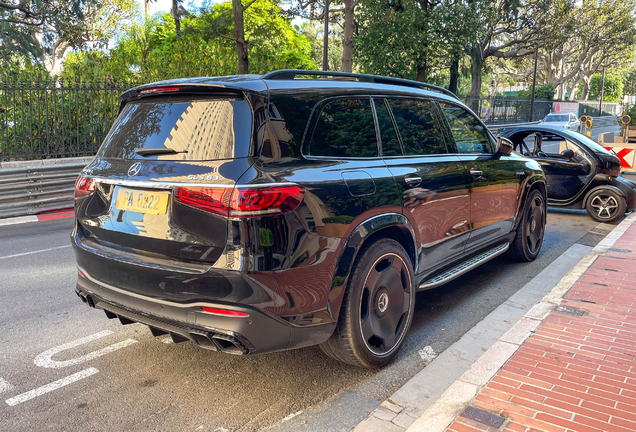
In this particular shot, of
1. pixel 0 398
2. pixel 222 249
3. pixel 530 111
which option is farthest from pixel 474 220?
pixel 530 111

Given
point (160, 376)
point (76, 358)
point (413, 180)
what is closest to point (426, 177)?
point (413, 180)

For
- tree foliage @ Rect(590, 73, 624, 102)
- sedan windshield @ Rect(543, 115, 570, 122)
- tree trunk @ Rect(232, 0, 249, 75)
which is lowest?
sedan windshield @ Rect(543, 115, 570, 122)

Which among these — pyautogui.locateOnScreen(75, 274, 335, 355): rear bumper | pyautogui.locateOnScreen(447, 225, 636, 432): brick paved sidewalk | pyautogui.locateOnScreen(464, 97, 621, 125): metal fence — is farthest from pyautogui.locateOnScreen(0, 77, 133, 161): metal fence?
pyautogui.locateOnScreen(464, 97, 621, 125): metal fence

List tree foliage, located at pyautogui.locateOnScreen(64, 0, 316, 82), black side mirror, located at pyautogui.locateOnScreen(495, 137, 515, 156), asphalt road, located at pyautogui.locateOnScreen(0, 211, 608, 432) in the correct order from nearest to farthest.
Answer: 1. asphalt road, located at pyautogui.locateOnScreen(0, 211, 608, 432)
2. black side mirror, located at pyautogui.locateOnScreen(495, 137, 515, 156)
3. tree foliage, located at pyautogui.locateOnScreen(64, 0, 316, 82)

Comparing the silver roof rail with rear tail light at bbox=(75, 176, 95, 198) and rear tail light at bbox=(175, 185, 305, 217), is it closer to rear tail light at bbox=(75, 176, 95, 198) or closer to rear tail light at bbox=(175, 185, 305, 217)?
rear tail light at bbox=(175, 185, 305, 217)

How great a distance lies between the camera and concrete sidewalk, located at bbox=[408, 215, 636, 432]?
121 inches

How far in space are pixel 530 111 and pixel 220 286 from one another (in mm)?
47851

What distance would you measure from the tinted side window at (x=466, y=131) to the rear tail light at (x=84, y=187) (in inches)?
118

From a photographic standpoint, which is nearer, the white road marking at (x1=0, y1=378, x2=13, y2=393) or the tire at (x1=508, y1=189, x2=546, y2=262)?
the white road marking at (x1=0, y1=378, x2=13, y2=393)

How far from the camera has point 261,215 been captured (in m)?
2.93

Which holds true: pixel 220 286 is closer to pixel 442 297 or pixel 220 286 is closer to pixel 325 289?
pixel 325 289

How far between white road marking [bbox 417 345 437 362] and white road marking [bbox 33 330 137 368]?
2157 mm

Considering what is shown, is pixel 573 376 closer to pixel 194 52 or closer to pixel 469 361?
pixel 469 361

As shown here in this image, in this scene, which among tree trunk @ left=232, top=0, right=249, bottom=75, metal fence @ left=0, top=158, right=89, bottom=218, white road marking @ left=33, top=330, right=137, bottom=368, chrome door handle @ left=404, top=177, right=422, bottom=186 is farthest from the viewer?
tree trunk @ left=232, top=0, right=249, bottom=75
